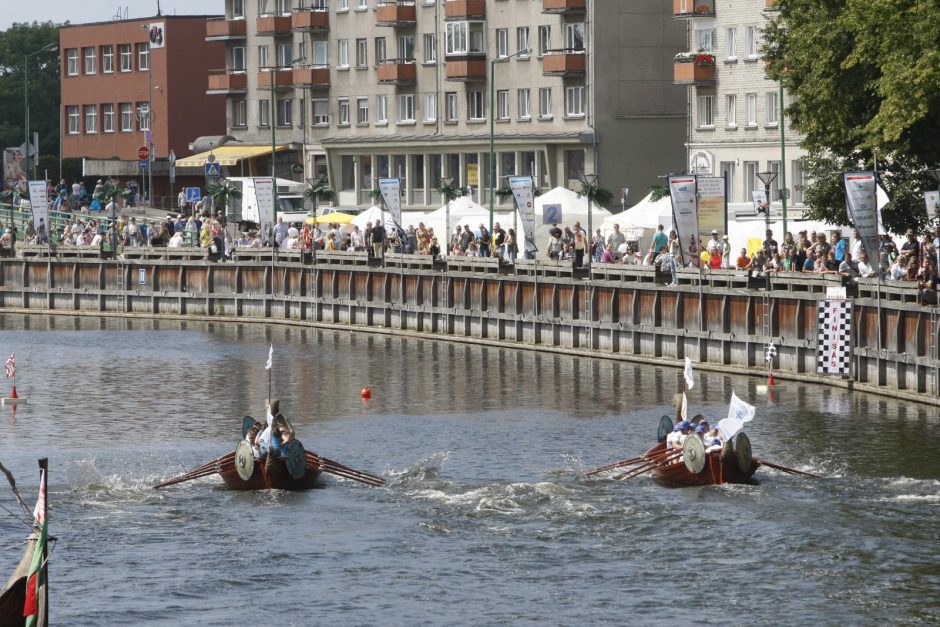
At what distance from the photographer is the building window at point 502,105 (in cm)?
12594

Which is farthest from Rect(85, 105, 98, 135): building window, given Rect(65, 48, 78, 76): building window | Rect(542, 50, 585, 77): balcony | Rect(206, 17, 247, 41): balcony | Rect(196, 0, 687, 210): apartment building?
Rect(542, 50, 585, 77): balcony

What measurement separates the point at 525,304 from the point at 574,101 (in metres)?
48.6

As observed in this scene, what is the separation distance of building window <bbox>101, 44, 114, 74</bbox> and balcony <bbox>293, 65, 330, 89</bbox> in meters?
28.7

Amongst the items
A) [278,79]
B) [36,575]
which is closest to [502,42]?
[278,79]

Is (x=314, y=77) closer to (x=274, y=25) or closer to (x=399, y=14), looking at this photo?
(x=274, y=25)

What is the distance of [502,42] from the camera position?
126625 millimetres

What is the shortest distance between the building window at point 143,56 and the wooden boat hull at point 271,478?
4679 inches

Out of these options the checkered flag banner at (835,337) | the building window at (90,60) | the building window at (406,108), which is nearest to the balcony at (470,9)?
the building window at (406,108)

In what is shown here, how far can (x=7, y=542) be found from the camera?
38.8 m

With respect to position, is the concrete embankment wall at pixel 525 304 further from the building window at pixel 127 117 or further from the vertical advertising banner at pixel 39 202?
the building window at pixel 127 117

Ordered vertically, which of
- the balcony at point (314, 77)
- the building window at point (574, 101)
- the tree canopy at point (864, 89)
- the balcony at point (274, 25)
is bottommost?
the tree canopy at point (864, 89)

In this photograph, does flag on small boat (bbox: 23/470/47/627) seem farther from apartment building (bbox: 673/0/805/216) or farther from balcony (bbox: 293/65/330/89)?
balcony (bbox: 293/65/330/89)

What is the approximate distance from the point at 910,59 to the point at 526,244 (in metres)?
19.4

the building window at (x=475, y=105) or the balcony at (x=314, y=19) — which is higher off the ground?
the balcony at (x=314, y=19)
